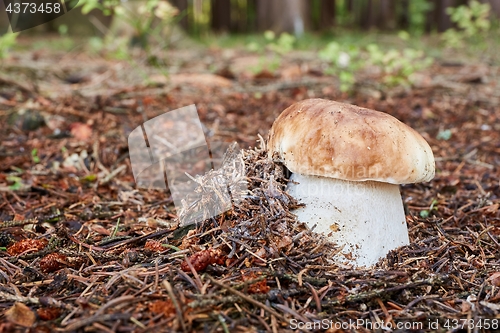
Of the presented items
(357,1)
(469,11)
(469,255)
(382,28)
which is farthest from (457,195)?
(357,1)

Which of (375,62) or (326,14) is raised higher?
(375,62)

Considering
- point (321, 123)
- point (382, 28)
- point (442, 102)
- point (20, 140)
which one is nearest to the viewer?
point (321, 123)

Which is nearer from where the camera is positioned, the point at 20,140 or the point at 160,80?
the point at 20,140

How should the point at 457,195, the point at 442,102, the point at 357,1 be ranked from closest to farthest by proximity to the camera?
the point at 457,195 → the point at 442,102 → the point at 357,1

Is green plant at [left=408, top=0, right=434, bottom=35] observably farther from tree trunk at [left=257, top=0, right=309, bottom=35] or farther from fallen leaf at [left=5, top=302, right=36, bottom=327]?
fallen leaf at [left=5, top=302, right=36, bottom=327]

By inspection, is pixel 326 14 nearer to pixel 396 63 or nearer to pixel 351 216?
pixel 396 63

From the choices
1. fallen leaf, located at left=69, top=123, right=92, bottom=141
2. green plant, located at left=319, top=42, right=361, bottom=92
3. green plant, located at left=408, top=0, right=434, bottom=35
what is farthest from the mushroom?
green plant, located at left=408, top=0, right=434, bottom=35

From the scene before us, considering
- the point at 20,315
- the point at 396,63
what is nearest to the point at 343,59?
the point at 396,63

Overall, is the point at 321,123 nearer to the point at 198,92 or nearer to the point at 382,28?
the point at 198,92
